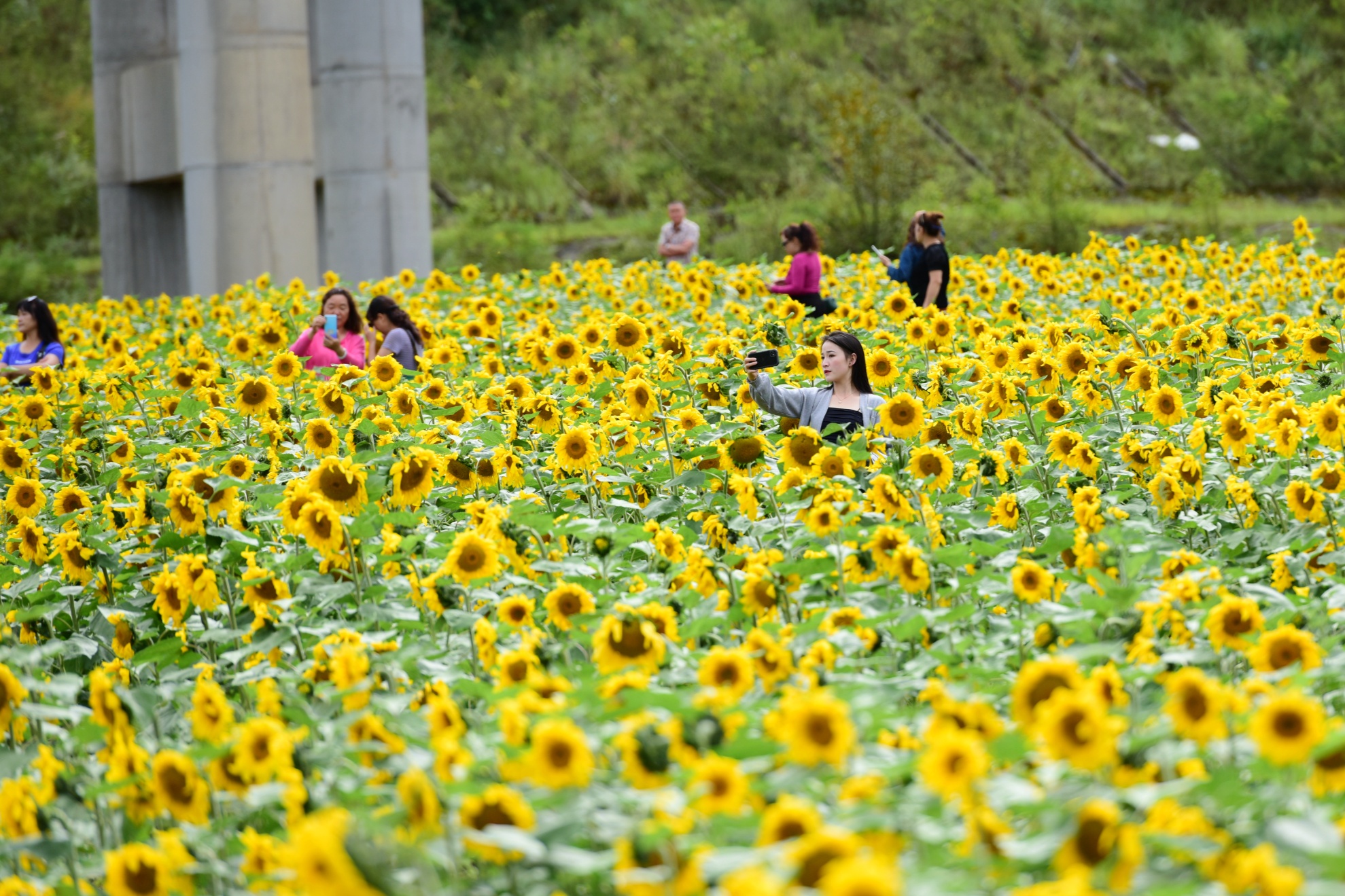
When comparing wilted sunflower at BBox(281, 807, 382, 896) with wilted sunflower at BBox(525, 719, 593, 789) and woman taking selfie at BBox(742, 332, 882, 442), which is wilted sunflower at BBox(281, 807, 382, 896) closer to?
wilted sunflower at BBox(525, 719, 593, 789)

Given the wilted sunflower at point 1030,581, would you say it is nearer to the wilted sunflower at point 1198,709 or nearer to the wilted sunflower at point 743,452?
the wilted sunflower at point 1198,709

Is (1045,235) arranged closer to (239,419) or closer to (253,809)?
(239,419)

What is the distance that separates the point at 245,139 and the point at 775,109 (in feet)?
44.6

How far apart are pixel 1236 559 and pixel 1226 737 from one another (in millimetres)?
1981

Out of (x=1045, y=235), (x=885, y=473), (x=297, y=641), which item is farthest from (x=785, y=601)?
(x=1045, y=235)

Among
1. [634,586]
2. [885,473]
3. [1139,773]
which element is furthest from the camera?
[885,473]

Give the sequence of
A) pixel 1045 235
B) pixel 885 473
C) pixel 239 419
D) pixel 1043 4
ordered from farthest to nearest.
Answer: pixel 1043 4
pixel 1045 235
pixel 239 419
pixel 885 473

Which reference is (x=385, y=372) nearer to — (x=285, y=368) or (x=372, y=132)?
(x=285, y=368)

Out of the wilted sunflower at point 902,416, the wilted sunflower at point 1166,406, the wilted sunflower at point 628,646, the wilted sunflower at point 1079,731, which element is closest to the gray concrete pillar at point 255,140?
the wilted sunflower at point 902,416

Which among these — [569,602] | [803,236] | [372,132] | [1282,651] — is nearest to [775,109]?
[372,132]

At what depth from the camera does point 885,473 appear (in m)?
4.24

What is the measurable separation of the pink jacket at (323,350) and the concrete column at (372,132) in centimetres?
780

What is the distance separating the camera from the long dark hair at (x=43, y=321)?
8789 millimetres

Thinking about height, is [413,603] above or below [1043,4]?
below
